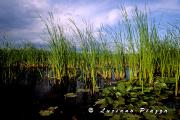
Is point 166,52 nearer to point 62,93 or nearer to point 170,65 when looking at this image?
point 170,65

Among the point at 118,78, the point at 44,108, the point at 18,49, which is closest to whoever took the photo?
the point at 44,108

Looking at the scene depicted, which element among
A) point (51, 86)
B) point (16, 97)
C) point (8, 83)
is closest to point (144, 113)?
point (16, 97)

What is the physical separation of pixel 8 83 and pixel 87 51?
2383mm

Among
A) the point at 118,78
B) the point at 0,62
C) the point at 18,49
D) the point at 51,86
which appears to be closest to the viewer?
the point at 51,86

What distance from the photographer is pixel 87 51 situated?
19.6ft

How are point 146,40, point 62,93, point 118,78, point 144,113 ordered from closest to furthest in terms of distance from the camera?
point 144,113, point 146,40, point 62,93, point 118,78

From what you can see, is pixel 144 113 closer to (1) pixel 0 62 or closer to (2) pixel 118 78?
(2) pixel 118 78

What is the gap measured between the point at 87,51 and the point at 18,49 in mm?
4961

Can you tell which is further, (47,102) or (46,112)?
(47,102)

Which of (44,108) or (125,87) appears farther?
(125,87)

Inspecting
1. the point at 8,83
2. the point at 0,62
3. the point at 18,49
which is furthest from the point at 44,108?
the point at 18,49

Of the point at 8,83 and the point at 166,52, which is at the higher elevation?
the point at 166,52

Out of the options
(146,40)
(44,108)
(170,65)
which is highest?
(146,40)

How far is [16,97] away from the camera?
209 inches
